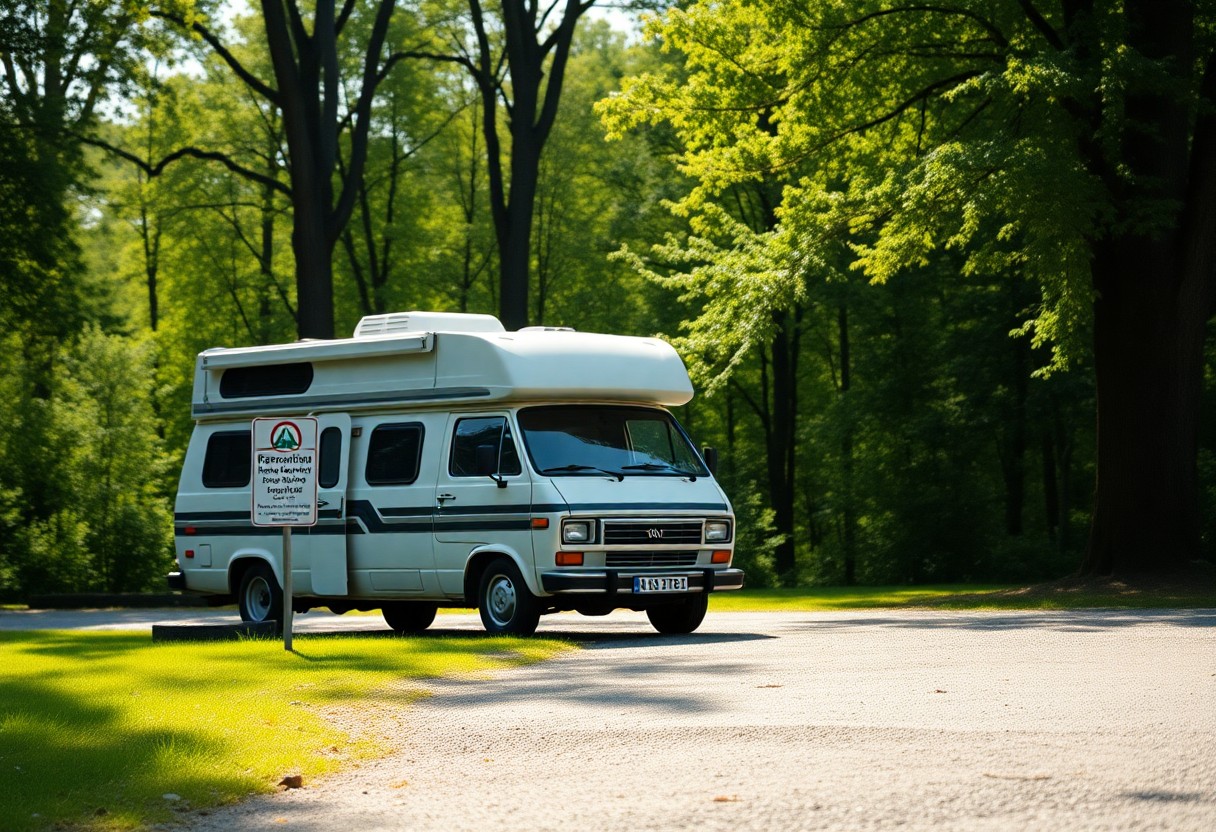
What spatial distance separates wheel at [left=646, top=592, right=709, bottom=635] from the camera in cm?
1634

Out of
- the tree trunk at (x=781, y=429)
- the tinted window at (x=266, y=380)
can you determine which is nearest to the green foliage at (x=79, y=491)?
the tinted window at (x=266, y=380)

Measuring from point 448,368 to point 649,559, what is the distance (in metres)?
2.69

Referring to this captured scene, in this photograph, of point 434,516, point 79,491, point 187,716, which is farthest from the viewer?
point 79,491

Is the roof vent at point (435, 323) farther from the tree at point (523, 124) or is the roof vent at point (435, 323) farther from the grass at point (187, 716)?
the tree at point (523, 124)

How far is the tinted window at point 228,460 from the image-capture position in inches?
716

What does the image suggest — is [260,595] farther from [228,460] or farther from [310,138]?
[310,138]

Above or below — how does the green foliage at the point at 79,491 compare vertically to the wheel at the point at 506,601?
above

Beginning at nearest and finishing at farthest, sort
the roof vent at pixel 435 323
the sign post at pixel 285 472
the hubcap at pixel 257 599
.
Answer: the sign post at pixel 285 472 → the roof vent at pixel 435 323 → the hubcap at pixel 257 599

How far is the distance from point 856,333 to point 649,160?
295 inches

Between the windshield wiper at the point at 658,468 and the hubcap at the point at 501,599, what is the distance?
1536 millimetres

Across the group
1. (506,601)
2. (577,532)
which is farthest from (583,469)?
(506,601)

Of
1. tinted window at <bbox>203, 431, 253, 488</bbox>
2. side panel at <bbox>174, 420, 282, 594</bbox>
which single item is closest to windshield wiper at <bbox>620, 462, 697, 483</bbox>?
side panel at <bbox>174, 420, 282, 594</bbox>

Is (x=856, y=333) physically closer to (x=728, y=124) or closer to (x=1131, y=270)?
(x=728, y=124)

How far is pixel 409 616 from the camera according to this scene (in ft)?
59.4
